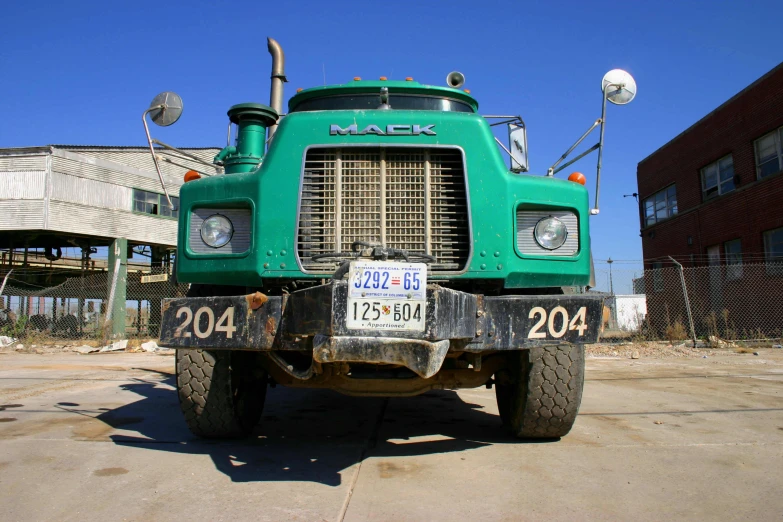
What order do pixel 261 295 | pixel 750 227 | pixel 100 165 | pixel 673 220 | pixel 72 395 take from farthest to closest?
pixel 100 165
pixel 673 220
pixel 750 227
pixel 72 395
pixel 261 295

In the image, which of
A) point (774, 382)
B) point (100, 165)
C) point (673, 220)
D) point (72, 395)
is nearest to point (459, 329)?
point (72, 395)

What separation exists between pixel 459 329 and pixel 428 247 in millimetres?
630

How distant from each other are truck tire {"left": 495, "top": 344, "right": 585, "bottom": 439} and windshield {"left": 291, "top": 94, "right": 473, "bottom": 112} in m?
2.05

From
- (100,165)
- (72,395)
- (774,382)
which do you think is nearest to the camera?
(72,395)

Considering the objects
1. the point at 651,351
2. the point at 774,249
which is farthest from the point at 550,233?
the point at 774,249

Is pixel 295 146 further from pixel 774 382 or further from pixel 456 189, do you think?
pixel 774 382

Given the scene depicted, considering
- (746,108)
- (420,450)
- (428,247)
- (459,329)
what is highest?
(746,108)

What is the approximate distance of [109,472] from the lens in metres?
3.28

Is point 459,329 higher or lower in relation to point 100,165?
lower

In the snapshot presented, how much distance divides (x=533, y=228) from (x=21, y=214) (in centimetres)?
2202

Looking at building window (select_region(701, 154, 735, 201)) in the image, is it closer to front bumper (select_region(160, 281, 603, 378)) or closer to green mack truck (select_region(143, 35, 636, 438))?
green mack truck (select_region(143, 35, 636, 438))

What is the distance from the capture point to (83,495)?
2.89 m

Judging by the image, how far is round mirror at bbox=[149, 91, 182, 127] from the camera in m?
4.41

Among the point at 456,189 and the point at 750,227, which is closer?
the point at 456,189
